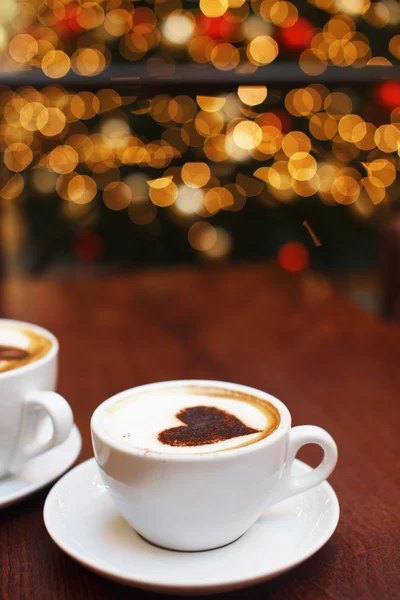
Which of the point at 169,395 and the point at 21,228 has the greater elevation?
the point at 169,395

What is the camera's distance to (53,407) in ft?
1.66

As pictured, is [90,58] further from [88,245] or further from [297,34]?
[88,245]

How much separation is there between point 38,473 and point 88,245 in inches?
86.5

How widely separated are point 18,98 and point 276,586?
210cm

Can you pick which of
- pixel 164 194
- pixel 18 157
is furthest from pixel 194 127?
pixel 18 157

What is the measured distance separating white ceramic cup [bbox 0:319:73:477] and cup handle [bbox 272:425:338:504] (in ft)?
0.52

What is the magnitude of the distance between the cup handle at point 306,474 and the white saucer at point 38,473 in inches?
7.1

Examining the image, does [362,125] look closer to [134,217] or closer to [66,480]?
[134,217]

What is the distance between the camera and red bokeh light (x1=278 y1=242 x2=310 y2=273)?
2.68 m

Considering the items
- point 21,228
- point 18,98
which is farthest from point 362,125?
point 21,228

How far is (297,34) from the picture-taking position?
208cm

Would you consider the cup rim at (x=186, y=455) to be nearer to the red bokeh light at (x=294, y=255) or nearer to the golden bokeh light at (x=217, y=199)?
the golden bokeh light at (x=217, y=199)

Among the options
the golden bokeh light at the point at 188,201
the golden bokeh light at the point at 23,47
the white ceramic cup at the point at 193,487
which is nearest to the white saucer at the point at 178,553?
the white ceramic cup at the point at 193,487

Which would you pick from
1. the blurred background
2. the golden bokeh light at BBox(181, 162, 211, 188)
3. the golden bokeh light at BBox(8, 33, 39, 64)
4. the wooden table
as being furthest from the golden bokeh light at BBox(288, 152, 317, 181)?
the golden bokeh light at BBox(8, 33, 39, 64)
